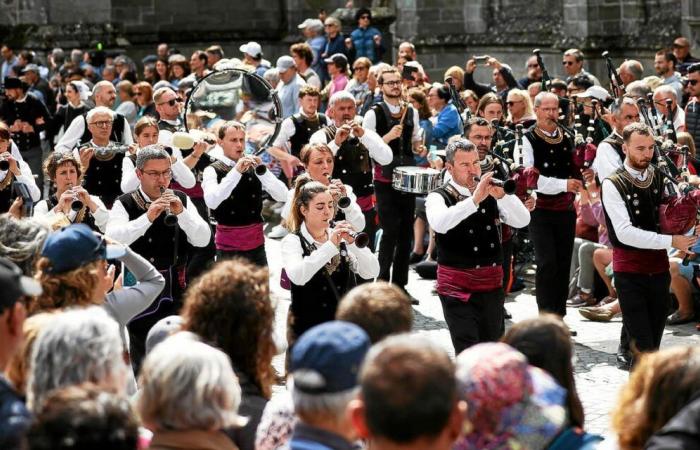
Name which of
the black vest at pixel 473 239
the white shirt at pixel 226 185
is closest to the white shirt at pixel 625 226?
the black vest at pixel 473 239

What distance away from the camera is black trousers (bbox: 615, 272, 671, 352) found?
9.51m

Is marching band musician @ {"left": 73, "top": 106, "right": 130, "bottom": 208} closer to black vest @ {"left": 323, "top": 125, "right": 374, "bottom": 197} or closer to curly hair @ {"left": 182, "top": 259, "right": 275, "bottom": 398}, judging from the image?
black vest @ {"left": 323, "top": 125, "right": 374, "bottom": 197}

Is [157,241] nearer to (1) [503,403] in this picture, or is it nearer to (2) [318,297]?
(2) [318,297]

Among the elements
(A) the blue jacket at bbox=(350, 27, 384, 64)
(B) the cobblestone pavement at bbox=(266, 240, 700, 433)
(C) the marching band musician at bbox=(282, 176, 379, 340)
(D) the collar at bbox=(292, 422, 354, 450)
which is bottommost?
(B) the cobblestone pavement at bbox=(266, 240, 700, 433)

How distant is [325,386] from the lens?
172 inches

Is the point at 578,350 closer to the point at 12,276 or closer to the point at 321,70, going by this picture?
the point at 12,276

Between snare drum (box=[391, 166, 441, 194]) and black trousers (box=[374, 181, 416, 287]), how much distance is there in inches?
15.6

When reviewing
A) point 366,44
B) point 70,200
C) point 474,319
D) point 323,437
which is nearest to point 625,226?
point 474,319

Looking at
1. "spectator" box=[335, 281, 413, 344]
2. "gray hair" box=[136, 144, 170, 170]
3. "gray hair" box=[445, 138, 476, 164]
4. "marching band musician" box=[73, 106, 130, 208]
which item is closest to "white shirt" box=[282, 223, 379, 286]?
"gray hair" box=[445, 138, 476, 164]

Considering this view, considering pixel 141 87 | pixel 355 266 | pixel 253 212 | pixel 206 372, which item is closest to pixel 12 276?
pixel 206 372

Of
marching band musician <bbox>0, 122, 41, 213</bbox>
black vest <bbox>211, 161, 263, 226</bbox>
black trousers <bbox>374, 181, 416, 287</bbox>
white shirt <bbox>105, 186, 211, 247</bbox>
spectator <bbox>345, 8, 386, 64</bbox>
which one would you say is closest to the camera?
white shirt <bbox>105, 186, 211, 247</bbox>

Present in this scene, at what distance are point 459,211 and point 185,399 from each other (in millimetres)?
4449

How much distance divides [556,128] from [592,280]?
1900 millimetres

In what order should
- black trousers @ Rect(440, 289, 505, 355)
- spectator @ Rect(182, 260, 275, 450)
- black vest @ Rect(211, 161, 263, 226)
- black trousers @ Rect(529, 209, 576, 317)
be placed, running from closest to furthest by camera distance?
1. spectator @ Rect(182, 260, 275, 450)
2. black trousers @ Rect(440, 289, 505, 355)
3. black vest @ Rect(211, 161, 263, 226)
4. black trousers @ Rect(529, 209, 576, 317)
